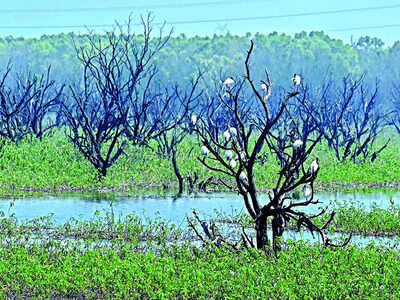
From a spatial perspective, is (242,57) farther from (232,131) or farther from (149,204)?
(232,131)

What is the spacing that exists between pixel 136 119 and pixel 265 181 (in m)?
8.96

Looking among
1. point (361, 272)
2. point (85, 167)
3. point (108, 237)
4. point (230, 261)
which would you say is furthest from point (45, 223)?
point (85, 167)

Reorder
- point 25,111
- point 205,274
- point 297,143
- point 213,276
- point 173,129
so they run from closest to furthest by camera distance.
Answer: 1. point 213,276
2. point 205,274
3. point 297,143
4. point 173,129
5. point 25,111

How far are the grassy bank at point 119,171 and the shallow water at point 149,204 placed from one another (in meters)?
1.62

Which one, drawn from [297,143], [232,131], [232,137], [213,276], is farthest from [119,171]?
[213,276]

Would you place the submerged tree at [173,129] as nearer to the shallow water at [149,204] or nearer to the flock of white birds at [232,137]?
the flock of white birds at [232,137]

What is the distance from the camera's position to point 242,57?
294 ft

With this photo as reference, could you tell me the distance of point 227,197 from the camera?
21656 mm

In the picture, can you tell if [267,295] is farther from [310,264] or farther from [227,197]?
[227,197]

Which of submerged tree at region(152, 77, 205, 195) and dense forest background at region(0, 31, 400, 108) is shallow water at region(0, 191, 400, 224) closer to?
submerged tree at region(152, 77, 205, 195)

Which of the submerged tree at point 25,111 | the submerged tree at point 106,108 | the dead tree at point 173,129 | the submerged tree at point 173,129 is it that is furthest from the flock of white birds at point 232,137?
the submerged tree at point 25,111

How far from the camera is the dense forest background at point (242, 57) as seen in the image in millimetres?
89875

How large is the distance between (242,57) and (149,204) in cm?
7066

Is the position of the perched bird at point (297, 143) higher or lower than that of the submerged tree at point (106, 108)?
lower
